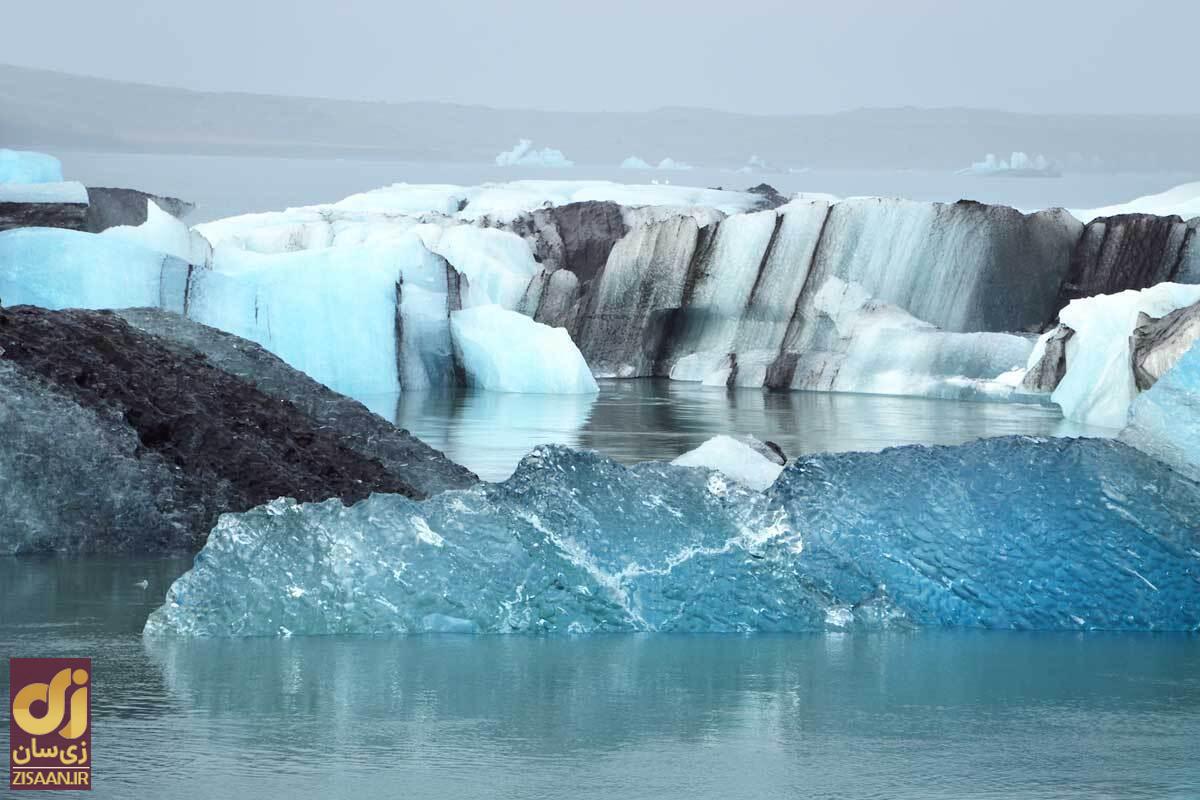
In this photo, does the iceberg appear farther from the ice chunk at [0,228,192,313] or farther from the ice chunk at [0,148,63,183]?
the ice chunk at [0,148,63,183]

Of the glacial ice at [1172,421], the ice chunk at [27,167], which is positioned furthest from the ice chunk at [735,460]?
the ice chunk at [27,167]

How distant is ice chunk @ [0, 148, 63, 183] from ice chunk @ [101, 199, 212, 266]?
2.10 m

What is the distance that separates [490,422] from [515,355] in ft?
14.1

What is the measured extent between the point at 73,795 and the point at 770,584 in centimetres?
207

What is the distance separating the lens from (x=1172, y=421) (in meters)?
5.20

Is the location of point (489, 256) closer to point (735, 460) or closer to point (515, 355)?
point (515, 355)

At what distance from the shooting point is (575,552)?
4.53m

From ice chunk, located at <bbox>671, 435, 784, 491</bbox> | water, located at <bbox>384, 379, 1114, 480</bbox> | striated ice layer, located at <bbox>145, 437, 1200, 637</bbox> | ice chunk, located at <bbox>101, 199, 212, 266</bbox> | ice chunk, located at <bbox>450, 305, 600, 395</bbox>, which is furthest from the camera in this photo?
ice chunk, located at <bbox>450, 305, 600, 395</bbox>

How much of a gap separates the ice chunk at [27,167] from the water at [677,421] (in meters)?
5.43

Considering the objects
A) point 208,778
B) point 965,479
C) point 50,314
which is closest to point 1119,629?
point 965,479

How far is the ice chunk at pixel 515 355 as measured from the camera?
60.4ft

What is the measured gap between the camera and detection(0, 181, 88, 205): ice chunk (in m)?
16.8

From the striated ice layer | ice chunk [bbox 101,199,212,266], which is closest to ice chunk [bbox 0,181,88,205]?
ice chunk [bbox 101,199,212,266]

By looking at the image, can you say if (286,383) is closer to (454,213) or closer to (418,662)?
(418,662)
